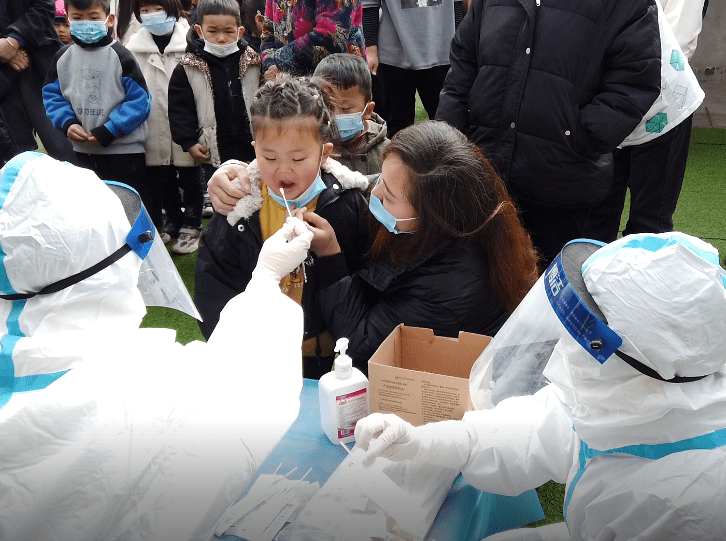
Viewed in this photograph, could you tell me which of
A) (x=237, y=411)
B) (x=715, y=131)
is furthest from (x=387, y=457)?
(x=715, y=131)

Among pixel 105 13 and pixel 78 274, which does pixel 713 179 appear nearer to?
pixel 105 13

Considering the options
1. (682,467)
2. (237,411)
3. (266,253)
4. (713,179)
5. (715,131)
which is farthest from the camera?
(715,131)

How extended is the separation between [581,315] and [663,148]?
7.22ft

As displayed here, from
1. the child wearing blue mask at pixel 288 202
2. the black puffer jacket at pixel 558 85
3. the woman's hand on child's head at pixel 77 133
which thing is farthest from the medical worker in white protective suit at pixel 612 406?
the woman's hand on child's head at pixel 77 133

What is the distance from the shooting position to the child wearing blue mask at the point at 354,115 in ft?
8.36

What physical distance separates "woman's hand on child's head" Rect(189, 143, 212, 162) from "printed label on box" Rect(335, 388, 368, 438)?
8.51 feet

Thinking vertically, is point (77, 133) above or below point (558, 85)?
below

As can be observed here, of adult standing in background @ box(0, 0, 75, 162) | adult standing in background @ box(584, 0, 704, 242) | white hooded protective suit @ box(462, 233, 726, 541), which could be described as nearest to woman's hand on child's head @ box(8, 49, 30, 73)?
adult standing in background @ box(0, 0, 75, 162)

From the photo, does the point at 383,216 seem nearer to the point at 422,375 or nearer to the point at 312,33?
A: the point at 422,375

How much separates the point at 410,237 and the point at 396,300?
0.19 meters

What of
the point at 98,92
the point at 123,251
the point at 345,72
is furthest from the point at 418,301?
the point at 98,92

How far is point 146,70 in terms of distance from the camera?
384 centimetres

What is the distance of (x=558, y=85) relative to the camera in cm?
248

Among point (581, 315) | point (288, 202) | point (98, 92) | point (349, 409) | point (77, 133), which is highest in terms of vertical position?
point (581, 315)
